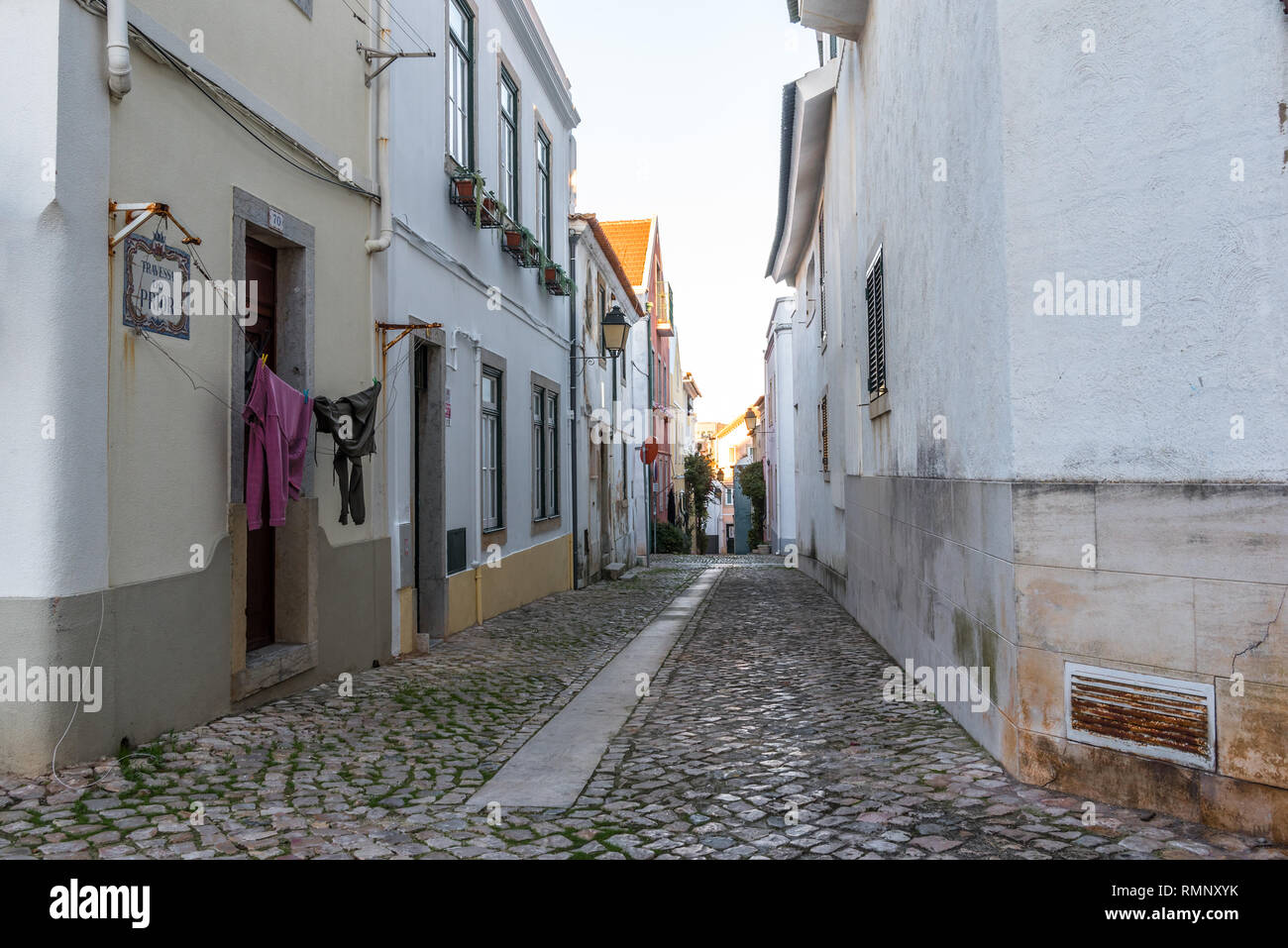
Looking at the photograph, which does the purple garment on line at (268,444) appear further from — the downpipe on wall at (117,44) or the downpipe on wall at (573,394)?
the downpipe on wall at (573,394)

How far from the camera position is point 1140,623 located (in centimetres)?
407

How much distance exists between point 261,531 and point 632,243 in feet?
82.4

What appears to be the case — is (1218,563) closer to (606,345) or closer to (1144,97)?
(1144,97)

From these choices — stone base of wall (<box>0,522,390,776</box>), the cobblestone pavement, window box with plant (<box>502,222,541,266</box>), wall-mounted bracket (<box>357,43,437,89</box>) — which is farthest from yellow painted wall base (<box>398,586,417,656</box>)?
window box with plant (<box>502,222,541,266</box>)

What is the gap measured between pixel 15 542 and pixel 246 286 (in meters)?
2.43

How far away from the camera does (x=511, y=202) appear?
488 inches

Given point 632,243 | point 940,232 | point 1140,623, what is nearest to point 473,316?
point 940,232

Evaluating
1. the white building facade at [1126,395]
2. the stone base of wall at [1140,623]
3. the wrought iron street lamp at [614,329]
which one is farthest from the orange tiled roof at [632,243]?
the stone base of wall at [1140,623]

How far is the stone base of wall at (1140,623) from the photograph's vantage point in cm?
377

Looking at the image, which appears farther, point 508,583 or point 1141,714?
point 508,583

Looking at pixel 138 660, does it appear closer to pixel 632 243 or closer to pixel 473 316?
pixel 473 316

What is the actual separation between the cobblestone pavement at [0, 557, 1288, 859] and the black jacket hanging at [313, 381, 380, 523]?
1.30 m

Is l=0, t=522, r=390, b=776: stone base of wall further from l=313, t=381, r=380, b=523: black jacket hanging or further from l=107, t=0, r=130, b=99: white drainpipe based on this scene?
l=107, t=0, r=130, b=99: white drainpipe
